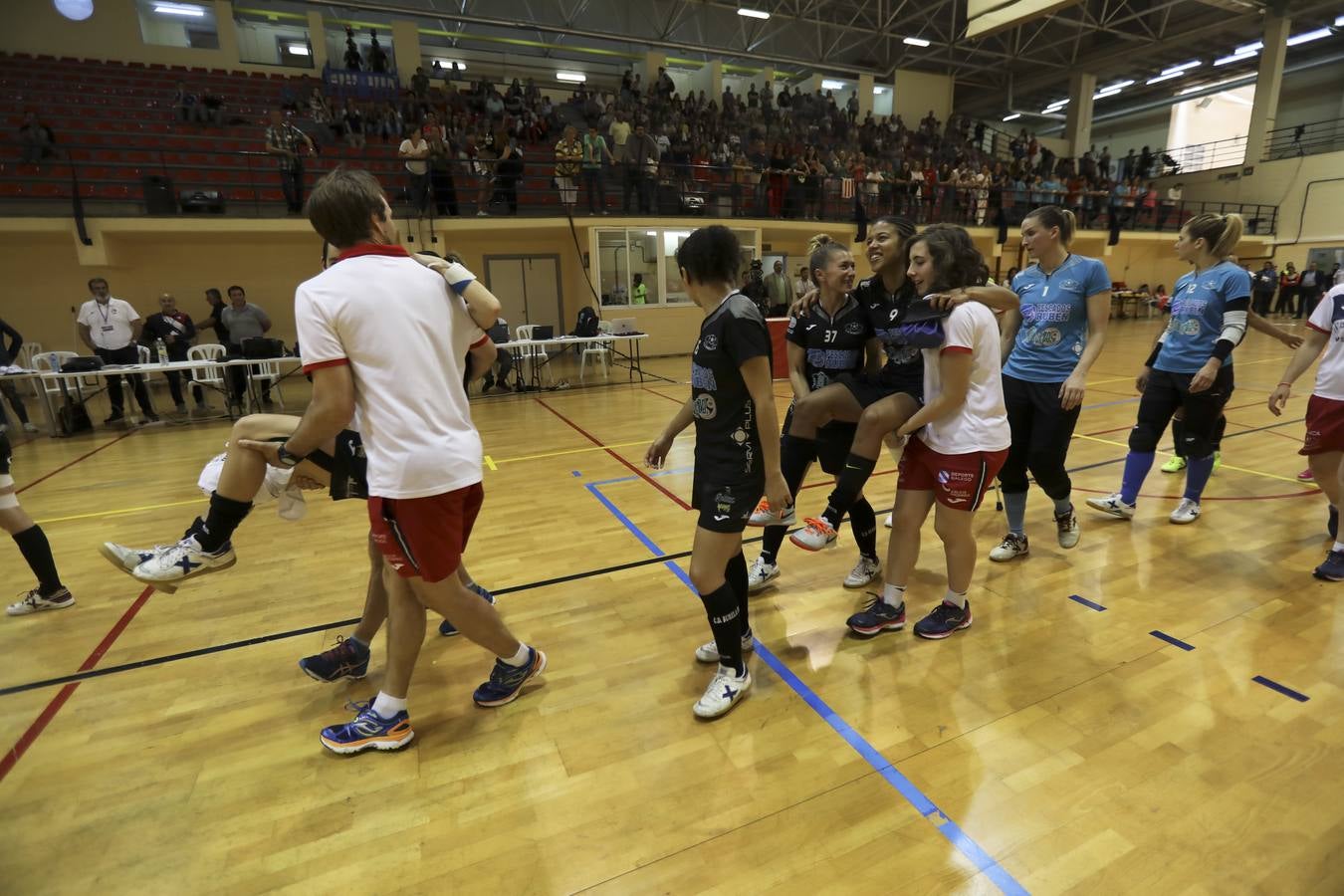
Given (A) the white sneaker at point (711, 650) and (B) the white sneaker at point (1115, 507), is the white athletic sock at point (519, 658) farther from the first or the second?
(B) the white sneaker at point (1115, 507)

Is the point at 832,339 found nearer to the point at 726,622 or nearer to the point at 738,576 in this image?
the point at 738,576

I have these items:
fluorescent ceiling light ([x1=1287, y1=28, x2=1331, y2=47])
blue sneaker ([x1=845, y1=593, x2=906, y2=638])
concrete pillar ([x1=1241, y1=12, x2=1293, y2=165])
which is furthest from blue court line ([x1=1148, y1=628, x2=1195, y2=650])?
fluorescent ceiling light ([x1=1287, y1=28, x2=1331, y2=47])

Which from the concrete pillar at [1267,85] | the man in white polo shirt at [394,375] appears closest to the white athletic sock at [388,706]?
the man in white polo shirt at [394,375]

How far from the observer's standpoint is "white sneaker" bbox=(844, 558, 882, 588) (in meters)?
3.18

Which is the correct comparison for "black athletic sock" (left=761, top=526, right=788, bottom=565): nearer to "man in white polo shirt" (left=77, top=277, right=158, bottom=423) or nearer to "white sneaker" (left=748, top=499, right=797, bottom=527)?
"white sneaker" (left=748, top=499, right=797, bottom=527)

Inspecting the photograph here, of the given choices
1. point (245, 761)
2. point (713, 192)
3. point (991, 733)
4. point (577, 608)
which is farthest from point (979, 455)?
point (713, 192)

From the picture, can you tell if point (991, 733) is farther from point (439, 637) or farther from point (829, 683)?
point (439, 637)

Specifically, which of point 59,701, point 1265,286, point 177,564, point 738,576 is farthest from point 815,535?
point 1265,286

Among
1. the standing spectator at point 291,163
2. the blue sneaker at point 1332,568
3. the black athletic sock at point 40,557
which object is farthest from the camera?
the standing spectator at point 291,163

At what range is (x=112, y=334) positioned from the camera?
7.91m

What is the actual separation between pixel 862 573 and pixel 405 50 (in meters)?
19.0

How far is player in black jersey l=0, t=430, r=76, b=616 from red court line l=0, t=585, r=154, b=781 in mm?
345

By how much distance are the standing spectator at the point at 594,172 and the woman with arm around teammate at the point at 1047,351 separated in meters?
10.3

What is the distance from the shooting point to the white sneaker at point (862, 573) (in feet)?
10.4
